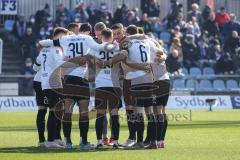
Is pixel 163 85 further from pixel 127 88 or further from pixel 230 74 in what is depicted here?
→ pixel 230 74

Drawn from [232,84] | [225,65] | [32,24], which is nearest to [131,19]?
[32,24]

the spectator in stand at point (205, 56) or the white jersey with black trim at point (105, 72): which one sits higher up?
the white jersey with black trim at point (105, 72)

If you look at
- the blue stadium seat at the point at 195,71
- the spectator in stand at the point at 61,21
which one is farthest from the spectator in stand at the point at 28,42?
the blue stadium seat at the point at 195,71

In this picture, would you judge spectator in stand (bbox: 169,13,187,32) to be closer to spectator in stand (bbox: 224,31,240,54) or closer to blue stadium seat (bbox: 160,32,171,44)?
blue stadium seat (bbox: 160,32,171,44)

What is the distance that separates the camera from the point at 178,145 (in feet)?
58.9

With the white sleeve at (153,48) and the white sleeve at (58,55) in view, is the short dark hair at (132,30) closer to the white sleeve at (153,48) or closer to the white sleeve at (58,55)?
the white sleeve at (153,48)

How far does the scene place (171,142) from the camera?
18.7m

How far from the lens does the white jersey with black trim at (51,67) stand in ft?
57.3

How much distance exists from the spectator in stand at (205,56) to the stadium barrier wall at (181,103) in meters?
3.42

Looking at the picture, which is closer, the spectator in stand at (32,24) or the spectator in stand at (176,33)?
the spectator in stand at (32,24)

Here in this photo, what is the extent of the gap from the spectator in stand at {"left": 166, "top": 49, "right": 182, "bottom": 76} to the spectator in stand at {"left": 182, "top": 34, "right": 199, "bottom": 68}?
2017mm

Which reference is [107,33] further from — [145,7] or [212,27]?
[145,7]

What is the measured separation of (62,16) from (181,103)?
301 inches

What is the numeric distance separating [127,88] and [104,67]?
3.14 feet
